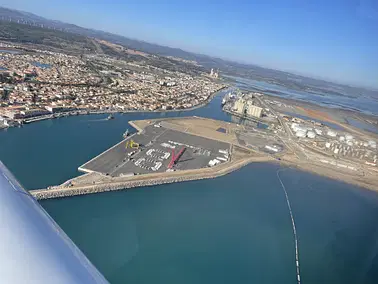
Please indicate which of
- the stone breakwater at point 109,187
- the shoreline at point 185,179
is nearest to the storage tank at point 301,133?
the shoreline at point 185,179

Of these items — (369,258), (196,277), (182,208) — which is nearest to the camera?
(196,277)

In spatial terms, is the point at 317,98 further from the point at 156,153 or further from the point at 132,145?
the point at 132,145

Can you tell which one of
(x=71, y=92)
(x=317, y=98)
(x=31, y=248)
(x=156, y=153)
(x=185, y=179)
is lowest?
(x=185, y=179)

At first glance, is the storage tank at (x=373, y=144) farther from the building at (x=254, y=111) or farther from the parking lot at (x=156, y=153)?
the parking lot at (x=156, y=153)

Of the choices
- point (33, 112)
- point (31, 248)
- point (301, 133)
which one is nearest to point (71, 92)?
point (33, 112)

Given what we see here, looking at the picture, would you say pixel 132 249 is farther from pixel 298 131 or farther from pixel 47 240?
pixel 298 131

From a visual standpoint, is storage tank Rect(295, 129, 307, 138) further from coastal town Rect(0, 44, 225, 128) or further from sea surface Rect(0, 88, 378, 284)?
coastal town Rect(0, 44, 225, 128)

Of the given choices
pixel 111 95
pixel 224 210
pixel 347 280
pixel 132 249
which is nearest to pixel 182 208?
pixel 224 210
